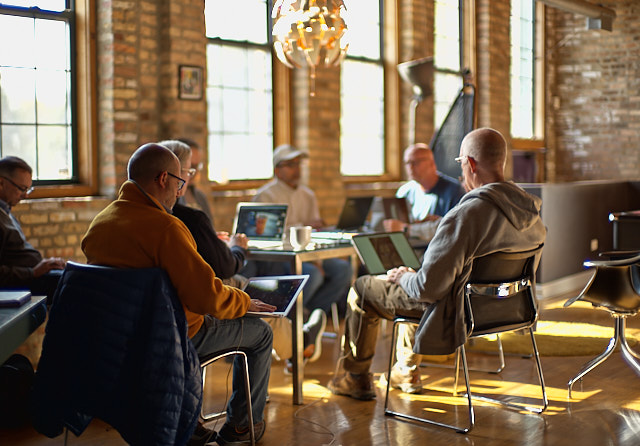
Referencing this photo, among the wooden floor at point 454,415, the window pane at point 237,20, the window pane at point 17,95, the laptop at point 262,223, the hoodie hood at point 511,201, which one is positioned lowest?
the wooden floor at point 454,415

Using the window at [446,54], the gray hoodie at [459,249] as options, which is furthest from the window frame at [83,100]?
the window at [446,54]

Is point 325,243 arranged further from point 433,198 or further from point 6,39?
point 6,39

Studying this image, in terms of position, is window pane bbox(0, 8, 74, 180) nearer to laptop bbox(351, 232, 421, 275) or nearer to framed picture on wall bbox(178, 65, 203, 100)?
framed picture on wall bbox(178, 65, 203, 100)

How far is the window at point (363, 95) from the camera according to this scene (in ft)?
27.9

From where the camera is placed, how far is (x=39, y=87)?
5797 millimetres

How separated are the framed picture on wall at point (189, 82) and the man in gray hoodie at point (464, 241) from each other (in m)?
3.00

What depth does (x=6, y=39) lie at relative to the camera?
Result: 5.59 meters

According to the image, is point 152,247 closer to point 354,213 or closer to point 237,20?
point 354,213

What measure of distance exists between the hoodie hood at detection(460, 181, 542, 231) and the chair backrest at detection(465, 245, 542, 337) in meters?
0.15

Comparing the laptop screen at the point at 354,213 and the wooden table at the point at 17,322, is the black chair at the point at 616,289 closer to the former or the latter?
the laptop screen at the point at 354,213

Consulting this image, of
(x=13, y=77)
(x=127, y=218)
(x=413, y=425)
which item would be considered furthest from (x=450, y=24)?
(x=127, y=218)

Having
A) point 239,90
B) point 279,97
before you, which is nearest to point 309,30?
point 239,90

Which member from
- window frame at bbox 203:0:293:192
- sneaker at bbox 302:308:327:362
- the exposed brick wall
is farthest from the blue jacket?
the exposed brick wall

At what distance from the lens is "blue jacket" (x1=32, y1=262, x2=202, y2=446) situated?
2.81m
